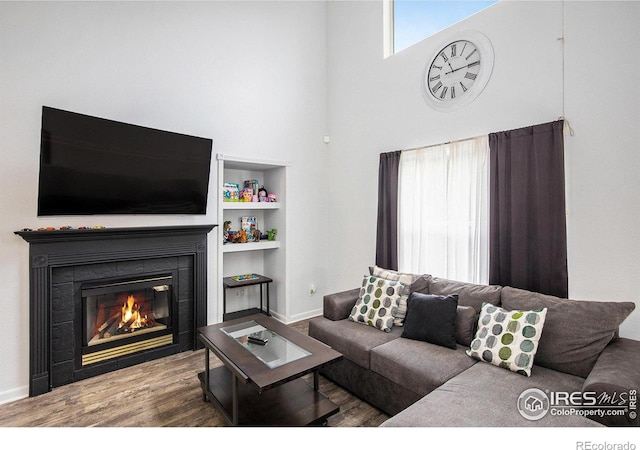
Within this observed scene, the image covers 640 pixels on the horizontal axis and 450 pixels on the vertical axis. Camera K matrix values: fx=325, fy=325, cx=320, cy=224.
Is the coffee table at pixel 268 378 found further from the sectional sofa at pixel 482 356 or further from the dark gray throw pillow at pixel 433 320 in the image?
the dark gray throw pillow at pixel 433 320

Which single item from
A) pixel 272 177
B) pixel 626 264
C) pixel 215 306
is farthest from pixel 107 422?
pixel 626 264

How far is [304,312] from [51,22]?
3900mm

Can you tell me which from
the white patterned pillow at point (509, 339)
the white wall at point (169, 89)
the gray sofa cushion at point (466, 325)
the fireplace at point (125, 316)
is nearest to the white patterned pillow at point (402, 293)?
the gray sofa cushion at point (466, 325)

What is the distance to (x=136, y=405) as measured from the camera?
93.4 inches

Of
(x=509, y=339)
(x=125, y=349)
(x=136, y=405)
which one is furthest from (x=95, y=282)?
(x=509, y=339)

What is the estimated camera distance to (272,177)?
14.4ft

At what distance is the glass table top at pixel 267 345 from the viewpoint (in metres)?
2.06

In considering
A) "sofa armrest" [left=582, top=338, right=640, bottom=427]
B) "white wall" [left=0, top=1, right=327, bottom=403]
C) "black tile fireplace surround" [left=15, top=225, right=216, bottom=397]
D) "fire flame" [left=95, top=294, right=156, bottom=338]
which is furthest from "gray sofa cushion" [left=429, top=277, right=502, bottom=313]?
"fire flame" [left=95, top=294, right=156, bottom=338]

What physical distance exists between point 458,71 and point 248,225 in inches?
116

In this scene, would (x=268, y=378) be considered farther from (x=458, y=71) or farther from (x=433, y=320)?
(x=458, y=71)

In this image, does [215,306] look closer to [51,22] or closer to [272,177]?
[272,177]

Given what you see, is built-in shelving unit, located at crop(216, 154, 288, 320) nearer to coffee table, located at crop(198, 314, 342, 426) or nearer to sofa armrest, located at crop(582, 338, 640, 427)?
coffee table, located at crop(198, 314, 342, 426)

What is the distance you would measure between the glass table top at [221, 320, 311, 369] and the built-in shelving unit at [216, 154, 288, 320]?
1428 millimetres

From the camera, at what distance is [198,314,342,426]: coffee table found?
191 centimetres
